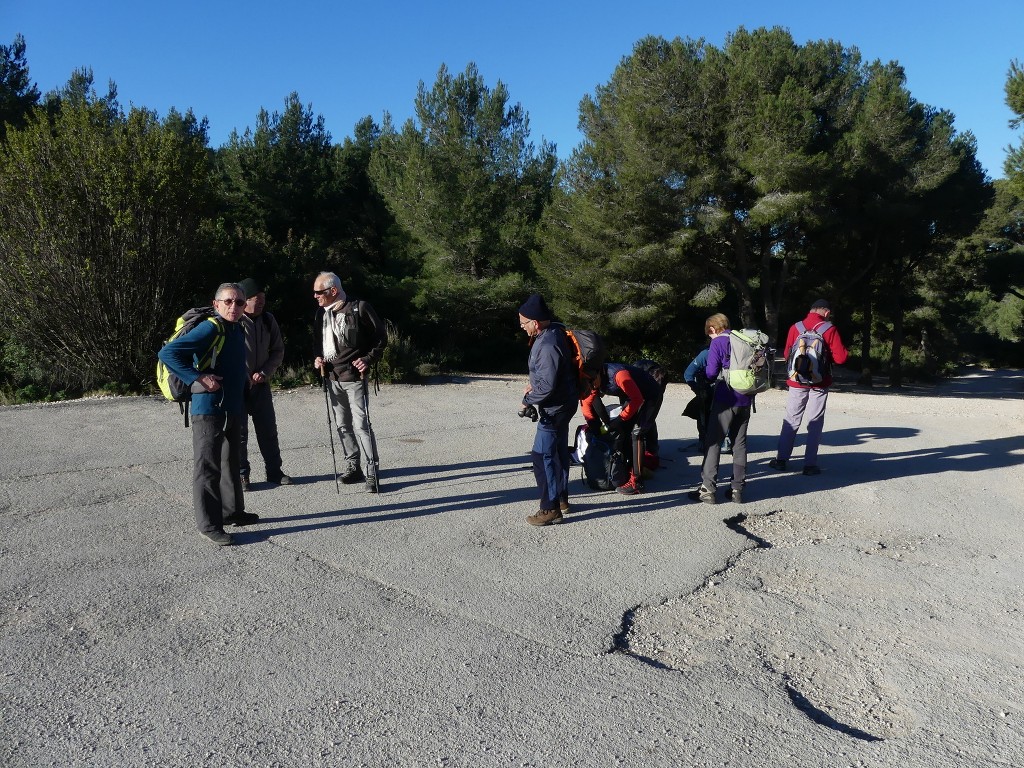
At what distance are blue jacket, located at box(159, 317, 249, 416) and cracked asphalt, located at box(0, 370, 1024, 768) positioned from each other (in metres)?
0.93

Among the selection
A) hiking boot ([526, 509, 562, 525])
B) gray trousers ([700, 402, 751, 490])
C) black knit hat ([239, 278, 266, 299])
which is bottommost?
hiking boot ([526, 509, 562, 525])

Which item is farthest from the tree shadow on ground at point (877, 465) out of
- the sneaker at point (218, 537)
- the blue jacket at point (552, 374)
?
the sneaker at point (218, 537)

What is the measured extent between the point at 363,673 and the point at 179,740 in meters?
0.79

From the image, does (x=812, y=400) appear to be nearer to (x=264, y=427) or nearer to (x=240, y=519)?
(x=264, y=427)

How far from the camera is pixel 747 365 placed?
618 centimetres

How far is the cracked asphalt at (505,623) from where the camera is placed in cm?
293

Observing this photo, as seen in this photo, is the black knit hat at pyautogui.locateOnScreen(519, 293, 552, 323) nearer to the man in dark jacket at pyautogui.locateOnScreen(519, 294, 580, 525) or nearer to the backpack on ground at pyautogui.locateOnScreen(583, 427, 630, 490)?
the man in dark jacket at pyautogui.locateOnScreen(519, 294, 580, 525)

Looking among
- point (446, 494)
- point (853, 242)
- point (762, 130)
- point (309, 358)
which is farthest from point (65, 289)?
point (853, 242)

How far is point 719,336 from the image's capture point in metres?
6.52

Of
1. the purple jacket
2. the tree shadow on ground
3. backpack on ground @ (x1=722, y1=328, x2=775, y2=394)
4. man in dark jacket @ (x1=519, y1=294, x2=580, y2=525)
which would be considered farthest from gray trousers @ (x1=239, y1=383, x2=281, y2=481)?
the tree shadow on ground

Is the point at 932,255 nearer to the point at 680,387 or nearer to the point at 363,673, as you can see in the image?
the point at 680,387

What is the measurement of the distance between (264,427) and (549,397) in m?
2.70

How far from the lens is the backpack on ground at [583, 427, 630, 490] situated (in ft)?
22.1

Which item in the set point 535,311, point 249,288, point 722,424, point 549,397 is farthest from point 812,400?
point 249,288
